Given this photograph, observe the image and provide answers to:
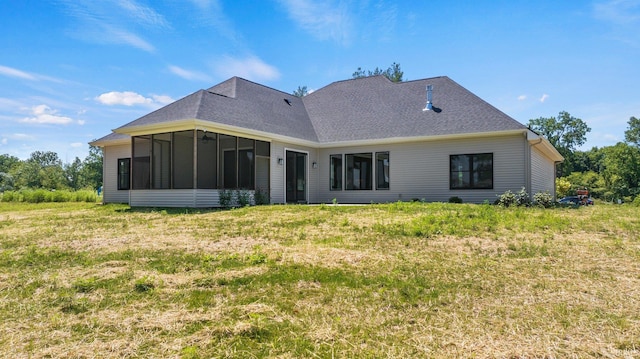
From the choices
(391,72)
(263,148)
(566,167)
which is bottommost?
(263,148)

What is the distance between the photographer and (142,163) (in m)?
15.7

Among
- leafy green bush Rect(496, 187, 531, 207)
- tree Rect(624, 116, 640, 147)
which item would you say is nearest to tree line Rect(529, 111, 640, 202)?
tree Rect(624, 116, 640, 147)

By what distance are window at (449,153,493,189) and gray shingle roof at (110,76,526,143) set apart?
1.03 metres

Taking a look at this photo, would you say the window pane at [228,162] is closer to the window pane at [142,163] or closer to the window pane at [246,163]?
the window pane at [246,163]

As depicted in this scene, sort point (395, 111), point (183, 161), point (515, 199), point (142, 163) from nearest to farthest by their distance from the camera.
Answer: point (515, 199) → point (183, 161) → point (142, 163) → point (395, 111)

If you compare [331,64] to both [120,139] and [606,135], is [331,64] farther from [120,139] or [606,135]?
[606,135]

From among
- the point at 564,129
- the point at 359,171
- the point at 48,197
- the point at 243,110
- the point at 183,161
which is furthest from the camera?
the point at 564,129

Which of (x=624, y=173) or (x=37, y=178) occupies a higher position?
(x=624, y=173)

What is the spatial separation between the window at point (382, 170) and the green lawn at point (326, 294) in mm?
8846

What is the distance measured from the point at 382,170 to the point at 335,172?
200cm

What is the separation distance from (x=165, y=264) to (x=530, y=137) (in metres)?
12.4

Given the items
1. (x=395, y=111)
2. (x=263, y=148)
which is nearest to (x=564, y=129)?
(x=395, y=111)

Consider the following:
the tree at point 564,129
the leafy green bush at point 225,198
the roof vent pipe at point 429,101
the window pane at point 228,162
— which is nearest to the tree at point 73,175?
the window pane at point 228,162

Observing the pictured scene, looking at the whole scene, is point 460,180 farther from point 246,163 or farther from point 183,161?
point 183,161
